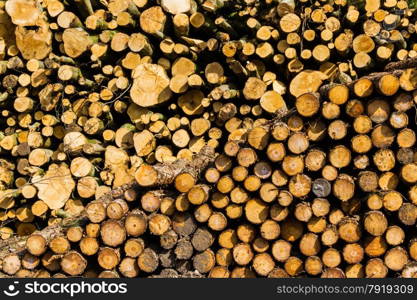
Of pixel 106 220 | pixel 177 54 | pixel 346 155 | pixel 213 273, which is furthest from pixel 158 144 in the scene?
pixel 346 155

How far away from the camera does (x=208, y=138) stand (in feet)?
15.6

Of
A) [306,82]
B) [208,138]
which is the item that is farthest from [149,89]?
[306,82]

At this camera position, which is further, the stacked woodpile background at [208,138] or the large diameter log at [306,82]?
the large diameter log at [306,82]

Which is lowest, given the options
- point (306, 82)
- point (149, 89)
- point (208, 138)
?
point (208, 138)

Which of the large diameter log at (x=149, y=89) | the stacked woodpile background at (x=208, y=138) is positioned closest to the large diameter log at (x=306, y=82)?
the stacked woodpile background at (x=208, y=138)

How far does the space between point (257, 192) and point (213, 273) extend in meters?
0.73

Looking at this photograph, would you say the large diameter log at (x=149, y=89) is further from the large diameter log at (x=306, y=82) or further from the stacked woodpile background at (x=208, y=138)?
the large diameter log at (x=306, y=82)

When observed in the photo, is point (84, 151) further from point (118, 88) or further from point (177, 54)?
point (177, 54)

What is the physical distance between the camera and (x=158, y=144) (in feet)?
15.9

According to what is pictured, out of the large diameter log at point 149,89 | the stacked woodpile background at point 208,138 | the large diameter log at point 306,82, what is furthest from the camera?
the large diameter log at point 149,89

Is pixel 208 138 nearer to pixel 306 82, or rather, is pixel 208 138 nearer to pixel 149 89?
pixel 149 89

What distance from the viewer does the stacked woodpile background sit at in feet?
11.5

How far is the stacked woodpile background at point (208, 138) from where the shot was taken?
349 centimetres

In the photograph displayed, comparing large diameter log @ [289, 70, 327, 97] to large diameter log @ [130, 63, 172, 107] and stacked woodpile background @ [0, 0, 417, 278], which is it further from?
large diameter log @ [130, 63, 172, 107]
